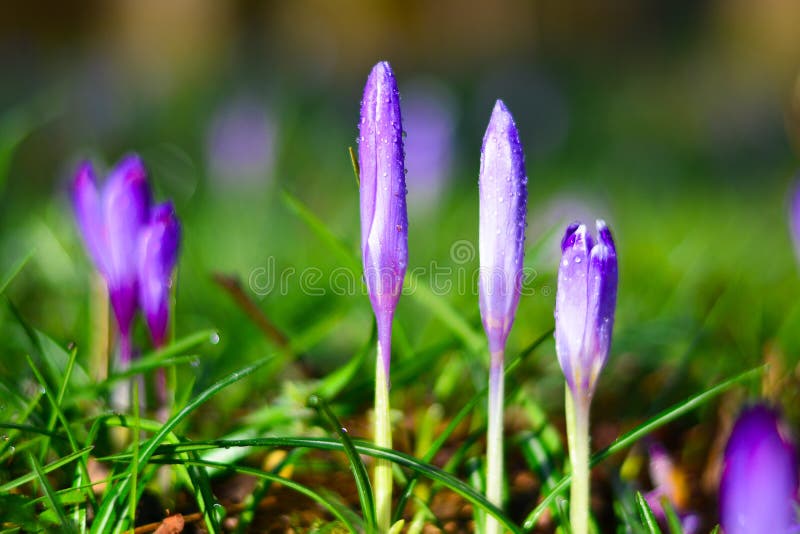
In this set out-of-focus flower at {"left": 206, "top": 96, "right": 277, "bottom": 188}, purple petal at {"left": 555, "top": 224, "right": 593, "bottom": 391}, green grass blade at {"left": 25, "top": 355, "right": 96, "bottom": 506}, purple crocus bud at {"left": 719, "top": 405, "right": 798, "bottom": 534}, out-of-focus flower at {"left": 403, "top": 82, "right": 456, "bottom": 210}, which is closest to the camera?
purple crocus bud at {"left": 719, "top": 405, "right": 798, "bottom": 534}

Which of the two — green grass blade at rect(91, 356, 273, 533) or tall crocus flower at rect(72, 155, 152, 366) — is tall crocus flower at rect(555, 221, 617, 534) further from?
tall crocus flower at rect(72, 155, 152, 366)

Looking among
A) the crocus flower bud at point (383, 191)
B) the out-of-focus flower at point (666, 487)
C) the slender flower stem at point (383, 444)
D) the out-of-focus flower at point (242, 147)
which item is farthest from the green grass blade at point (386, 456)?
the out-of-focus flower at point (242, 147)

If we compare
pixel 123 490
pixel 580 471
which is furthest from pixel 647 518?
pixel 123 490

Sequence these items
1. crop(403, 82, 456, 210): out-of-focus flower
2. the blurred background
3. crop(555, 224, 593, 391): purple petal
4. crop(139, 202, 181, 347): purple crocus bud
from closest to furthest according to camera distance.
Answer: crop(555, 224, 593, 391): purple petal < crop(139, 202, 181, 347): purple crocus bud < the blurred background < crop(403, 82, 456, 210): out-of-focus flower

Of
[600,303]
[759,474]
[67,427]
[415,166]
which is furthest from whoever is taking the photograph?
[415,166]

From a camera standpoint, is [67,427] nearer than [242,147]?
Yes

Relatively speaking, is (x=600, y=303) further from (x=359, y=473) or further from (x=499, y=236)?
(x=359, y=473)

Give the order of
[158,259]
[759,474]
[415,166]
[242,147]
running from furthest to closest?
[242,147] < [415,166] < [158,259] < [759,474]

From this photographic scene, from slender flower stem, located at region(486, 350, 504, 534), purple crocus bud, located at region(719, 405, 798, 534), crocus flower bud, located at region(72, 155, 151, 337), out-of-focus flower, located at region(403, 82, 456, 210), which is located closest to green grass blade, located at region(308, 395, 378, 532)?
slender flower stem, located at region(486, 350, 504, 534)
